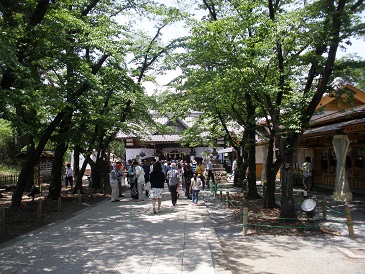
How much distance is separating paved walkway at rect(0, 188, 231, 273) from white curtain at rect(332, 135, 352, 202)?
5.72 m

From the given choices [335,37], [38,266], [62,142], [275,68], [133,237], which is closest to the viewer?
[38,266]

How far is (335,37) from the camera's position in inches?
354

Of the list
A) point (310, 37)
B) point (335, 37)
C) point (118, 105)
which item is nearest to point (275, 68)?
point (310, 37)

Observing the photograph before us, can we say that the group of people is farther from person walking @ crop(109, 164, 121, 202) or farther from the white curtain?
the white curtain

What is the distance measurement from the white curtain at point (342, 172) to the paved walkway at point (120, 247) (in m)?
5.72

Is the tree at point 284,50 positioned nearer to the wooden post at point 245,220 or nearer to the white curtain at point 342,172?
the wooden post at point 245,220

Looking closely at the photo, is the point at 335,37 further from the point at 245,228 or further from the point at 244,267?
the point at 244,267

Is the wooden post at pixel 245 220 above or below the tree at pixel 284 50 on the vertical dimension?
below

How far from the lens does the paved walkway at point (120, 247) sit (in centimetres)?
589

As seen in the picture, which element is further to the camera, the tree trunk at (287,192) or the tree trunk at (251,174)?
the tree trunk at (251,174)

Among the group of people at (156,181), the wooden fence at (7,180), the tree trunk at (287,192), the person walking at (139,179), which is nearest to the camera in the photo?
the tree trunk at (287,192)

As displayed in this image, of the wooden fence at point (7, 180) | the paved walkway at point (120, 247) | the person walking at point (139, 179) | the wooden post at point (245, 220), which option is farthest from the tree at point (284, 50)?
the wooden fence at point (7, 180)

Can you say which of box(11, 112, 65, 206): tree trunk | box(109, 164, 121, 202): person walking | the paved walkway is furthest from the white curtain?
box(11, 112, 65, 206): tree trunk

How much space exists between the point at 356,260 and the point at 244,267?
2173 mm
